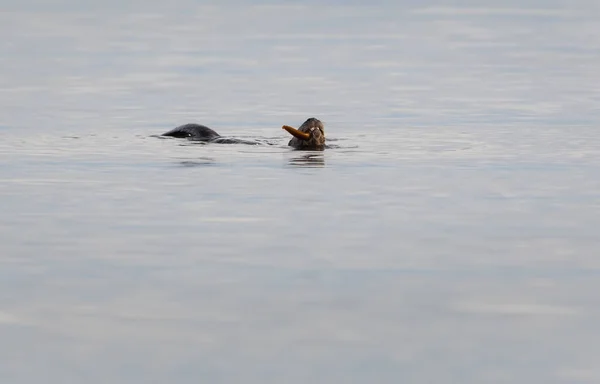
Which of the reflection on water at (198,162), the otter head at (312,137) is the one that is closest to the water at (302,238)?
the reflection on water at (198,162)

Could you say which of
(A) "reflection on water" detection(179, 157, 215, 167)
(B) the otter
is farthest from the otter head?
(A) "reflection on water" detection(179, 157, 215, 167)

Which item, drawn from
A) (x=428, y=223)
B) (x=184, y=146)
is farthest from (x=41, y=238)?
(x=184, y=146)

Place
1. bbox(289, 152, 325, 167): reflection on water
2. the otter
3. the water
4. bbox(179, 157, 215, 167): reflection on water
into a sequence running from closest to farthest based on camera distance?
the water
bbox(179, 157, 215, 167): reflection on water
bbox(289, 152, 325, 167): reflection on water
the otter

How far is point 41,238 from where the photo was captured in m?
11.0

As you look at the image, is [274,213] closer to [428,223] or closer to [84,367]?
[428,223]

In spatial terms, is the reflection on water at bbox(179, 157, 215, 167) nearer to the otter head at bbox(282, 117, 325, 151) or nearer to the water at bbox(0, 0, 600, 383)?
the water at bbox(0, 0, 600, 383)

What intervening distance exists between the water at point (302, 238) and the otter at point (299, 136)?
9.0 inches

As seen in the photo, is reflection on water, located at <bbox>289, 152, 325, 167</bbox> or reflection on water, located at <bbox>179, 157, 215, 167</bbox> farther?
reflection on water, located at <bbox>289, 152, 325, 167</bbox>

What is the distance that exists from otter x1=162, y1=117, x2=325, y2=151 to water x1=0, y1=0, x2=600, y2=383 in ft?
0.75

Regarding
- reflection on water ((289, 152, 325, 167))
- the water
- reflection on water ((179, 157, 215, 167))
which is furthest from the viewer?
reflection on water ((289, 152, 325, 167))

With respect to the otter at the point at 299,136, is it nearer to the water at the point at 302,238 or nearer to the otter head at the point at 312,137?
the otter head at the point at 312,137

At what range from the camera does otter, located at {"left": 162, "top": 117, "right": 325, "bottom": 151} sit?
58.3 ft

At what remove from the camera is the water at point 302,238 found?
7.84 meters

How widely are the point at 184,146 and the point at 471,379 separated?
1113 cm
